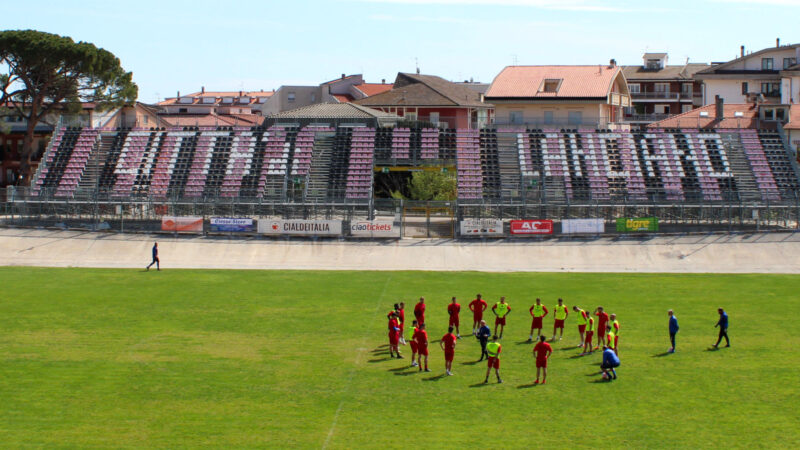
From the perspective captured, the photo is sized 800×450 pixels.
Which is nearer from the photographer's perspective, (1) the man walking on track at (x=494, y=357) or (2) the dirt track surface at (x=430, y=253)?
(1) the man walking on track at (x=494, y=357)

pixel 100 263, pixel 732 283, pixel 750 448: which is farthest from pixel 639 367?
pixel 100 263

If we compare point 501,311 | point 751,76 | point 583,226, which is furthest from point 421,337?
point 751,76

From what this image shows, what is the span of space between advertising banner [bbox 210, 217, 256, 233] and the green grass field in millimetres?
15045

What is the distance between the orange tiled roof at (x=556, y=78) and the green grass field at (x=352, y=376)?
143 ft

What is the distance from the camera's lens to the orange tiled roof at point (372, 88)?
390ft

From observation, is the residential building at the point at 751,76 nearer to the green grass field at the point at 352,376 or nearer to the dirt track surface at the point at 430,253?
the dirt track surface at the point at 430,253

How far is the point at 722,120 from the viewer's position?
259 ft

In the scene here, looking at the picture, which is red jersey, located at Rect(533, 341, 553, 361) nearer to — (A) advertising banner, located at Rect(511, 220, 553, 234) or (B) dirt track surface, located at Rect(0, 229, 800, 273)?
(B) dirt track surface, located at Rect(0, 229, 800, 273)

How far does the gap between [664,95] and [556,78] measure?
113 ft

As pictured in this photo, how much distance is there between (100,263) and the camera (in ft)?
170

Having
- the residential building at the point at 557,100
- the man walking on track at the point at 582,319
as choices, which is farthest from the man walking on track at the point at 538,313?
the residential building at the point at 557,100

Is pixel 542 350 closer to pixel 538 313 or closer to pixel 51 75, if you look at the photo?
pixel 538 313

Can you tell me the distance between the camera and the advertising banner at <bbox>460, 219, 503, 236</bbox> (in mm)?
55375

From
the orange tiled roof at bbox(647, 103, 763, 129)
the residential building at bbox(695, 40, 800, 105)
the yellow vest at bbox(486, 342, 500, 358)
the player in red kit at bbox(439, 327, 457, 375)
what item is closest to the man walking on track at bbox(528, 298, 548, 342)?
the player in red kit at bbox(439, 327, 457, 375)
